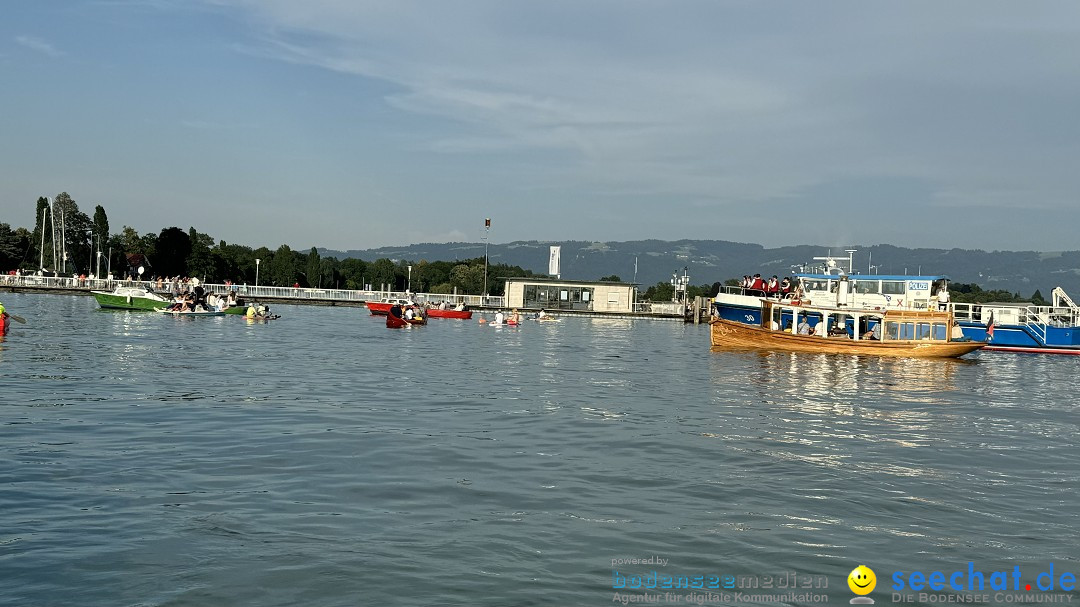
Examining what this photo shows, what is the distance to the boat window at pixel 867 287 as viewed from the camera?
58.0 m

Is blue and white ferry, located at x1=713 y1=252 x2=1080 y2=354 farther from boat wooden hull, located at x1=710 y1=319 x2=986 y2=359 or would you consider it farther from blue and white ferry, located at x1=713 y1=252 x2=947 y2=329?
boat wooden hull, located at x1=710 y1=319 x2=986 y2=359

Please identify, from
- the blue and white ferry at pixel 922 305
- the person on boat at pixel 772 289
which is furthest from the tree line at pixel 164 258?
the person on boat at pixel 772 289

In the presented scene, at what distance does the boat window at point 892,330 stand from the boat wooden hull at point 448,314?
4547cm

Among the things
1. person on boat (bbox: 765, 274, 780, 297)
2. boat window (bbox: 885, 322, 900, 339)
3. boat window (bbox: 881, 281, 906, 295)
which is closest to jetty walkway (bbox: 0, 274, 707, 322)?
person on boat (bbox: 765, 274, 780, 297)

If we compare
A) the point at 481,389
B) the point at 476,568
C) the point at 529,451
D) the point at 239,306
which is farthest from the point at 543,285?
the point at 476,568

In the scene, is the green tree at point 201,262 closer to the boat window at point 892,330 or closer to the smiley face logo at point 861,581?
the boat window at point 892,330

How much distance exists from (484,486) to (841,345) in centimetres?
4047

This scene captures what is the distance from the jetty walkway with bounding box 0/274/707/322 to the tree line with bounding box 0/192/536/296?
818 cm

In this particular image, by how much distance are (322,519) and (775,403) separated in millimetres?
17321

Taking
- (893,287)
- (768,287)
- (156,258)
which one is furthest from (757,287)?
(156,258)

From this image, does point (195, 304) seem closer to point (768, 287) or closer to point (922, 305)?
point (768, 287)

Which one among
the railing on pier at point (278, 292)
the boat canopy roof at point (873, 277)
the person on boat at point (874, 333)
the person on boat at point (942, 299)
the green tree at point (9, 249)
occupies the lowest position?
the person on boat at point (874, 333)

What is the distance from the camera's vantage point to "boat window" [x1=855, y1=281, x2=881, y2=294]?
190 feet

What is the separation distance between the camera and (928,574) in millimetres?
9844
